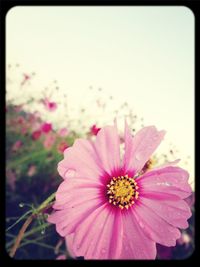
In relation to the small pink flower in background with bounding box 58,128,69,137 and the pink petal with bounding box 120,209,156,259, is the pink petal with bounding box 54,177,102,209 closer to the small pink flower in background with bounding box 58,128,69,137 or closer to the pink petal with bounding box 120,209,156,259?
the pink petal with bounding box 120,209,156,259

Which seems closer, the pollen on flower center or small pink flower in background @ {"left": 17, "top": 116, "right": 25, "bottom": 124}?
the pollen on flower center

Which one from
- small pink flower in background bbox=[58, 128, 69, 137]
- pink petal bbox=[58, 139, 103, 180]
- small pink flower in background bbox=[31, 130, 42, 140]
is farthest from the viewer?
small pink flower in background bbox=[31, 130, 42, 140]

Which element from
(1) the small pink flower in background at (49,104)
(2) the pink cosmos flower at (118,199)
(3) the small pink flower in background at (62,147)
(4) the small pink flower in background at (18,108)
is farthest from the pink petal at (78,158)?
(4) the small pink flower in background at (18,108)

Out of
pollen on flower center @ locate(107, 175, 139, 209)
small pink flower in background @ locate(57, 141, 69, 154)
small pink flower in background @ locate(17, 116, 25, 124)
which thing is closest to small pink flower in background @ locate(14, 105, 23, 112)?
small pink flower in background @ locate(17, 116, 25, 124)

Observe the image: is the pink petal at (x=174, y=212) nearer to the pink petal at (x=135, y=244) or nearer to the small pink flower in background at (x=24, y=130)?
the pink petal at (x=135, y=244)

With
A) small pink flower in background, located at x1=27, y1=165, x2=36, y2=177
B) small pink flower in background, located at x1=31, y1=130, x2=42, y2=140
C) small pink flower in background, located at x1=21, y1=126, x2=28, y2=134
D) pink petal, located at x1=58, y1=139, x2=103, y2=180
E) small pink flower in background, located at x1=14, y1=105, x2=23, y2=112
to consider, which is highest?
small pink flower in background, located at x1=14, y1=105, x2=23, y2=112

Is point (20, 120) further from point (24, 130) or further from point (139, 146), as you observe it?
point (139, 146)

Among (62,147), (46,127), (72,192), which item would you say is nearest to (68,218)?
(72,192)
